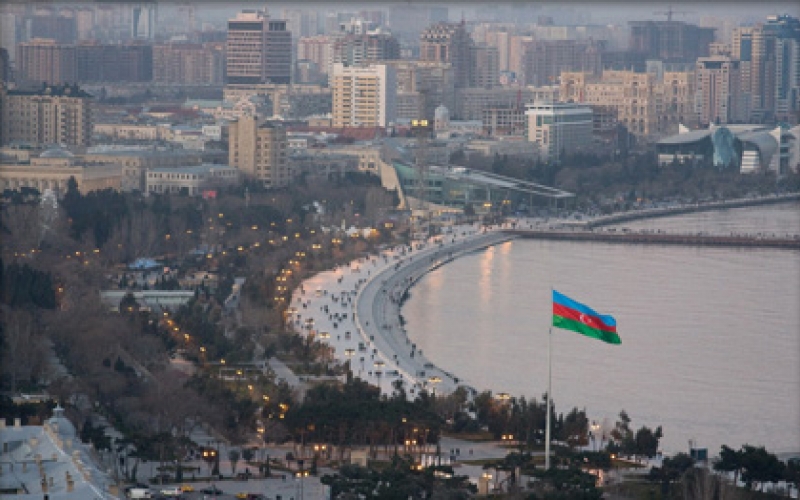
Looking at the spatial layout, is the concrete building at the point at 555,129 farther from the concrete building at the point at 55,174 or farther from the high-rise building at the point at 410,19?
the high-rise building at the point at 410,19

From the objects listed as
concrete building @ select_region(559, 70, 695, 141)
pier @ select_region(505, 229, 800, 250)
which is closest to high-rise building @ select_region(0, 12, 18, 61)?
concrete building @ select_region(559, 70, 695, 141)

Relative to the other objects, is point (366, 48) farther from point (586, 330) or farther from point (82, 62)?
point (586, 330)

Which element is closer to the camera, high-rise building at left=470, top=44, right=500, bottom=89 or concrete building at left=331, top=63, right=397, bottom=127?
concrete building at left=331, top=63, right=397, bottom=127

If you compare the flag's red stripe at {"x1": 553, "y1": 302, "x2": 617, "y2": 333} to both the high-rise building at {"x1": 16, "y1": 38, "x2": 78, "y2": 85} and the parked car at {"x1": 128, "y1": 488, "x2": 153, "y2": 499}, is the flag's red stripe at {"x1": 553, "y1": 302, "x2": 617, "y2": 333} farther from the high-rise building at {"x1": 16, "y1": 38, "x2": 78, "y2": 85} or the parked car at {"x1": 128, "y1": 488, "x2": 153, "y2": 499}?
the high-rise building at {"x1": 16, "y1": 38, "x2": 78, "y2": 85}

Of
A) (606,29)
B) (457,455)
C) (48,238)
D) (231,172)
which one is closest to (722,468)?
(457,455)

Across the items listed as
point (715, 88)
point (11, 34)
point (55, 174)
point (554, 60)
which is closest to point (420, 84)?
point (715, 88)

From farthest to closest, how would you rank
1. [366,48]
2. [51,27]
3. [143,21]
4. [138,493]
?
→ [143,21], [51,27], [366,48], [138,493]

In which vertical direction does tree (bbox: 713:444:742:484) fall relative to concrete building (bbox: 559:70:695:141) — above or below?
below

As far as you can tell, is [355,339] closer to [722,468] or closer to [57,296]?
[57,296]
